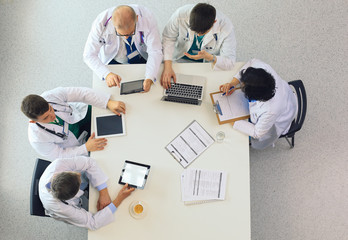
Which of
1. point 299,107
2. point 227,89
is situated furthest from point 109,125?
point 299,107

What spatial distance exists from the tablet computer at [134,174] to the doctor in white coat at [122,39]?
0.51 meters

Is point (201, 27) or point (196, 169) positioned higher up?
point (201, 27)

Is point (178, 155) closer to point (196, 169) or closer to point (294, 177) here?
point (196, 169)

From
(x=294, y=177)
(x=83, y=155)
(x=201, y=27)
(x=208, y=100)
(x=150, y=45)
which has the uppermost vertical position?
(x=201, y=27)

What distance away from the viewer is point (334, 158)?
2547mm

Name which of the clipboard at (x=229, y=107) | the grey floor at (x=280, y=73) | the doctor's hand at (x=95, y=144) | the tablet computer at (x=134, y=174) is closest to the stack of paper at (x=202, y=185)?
the tablet computer at (x=134, y=174)

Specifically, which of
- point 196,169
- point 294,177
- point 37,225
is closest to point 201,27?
point 196,169

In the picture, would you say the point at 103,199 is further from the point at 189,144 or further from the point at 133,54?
the point at 133,54

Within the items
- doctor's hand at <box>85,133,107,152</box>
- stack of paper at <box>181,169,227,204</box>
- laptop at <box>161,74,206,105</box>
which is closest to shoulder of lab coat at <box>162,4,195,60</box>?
laptop at <box>161,74,206,105</box>

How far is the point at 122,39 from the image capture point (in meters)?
2.12

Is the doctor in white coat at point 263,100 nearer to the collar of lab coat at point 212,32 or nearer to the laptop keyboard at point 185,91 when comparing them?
the laptop keyboard at point 185,91

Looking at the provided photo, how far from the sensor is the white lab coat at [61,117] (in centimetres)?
186

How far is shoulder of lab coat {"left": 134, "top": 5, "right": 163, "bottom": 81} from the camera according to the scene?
202cm

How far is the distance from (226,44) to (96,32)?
0.91m
